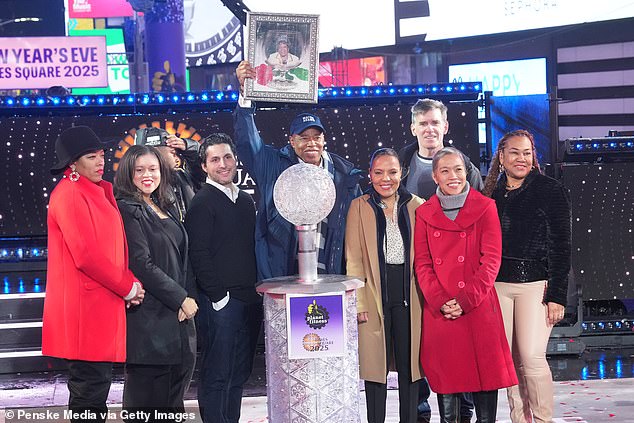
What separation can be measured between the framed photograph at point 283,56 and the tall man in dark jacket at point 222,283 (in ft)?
1.51

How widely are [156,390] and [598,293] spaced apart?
4.67m

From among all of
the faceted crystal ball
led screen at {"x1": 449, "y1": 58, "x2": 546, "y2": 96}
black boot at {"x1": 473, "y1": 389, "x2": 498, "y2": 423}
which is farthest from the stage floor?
led screen at {"x1": 449, "y1": 58, "x2": 546, "y2": 96}

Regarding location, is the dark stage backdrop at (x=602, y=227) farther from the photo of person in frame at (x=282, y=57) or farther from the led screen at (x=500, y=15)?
the led screen at (x=500, y=15)

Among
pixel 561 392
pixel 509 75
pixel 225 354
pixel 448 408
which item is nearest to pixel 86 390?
pixel 225 354

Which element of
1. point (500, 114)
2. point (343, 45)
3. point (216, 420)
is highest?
point (343, 45)

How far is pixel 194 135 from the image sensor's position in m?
7.68

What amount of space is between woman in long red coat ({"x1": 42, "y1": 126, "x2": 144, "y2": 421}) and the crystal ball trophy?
0.71 meters

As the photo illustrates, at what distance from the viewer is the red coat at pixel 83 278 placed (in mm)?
3717

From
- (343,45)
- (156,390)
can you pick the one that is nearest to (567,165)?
(156,390)

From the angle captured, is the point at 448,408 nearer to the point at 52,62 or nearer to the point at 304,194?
the point at 304,194

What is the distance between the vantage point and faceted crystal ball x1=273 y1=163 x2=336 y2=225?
373cm

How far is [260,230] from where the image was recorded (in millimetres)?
4328

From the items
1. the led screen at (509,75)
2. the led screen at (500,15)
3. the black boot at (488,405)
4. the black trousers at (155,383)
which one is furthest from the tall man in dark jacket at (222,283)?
the led screen at (509,75)

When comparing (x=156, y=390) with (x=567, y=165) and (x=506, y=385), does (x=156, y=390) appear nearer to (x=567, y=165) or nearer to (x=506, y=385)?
(x=506, y=385)
